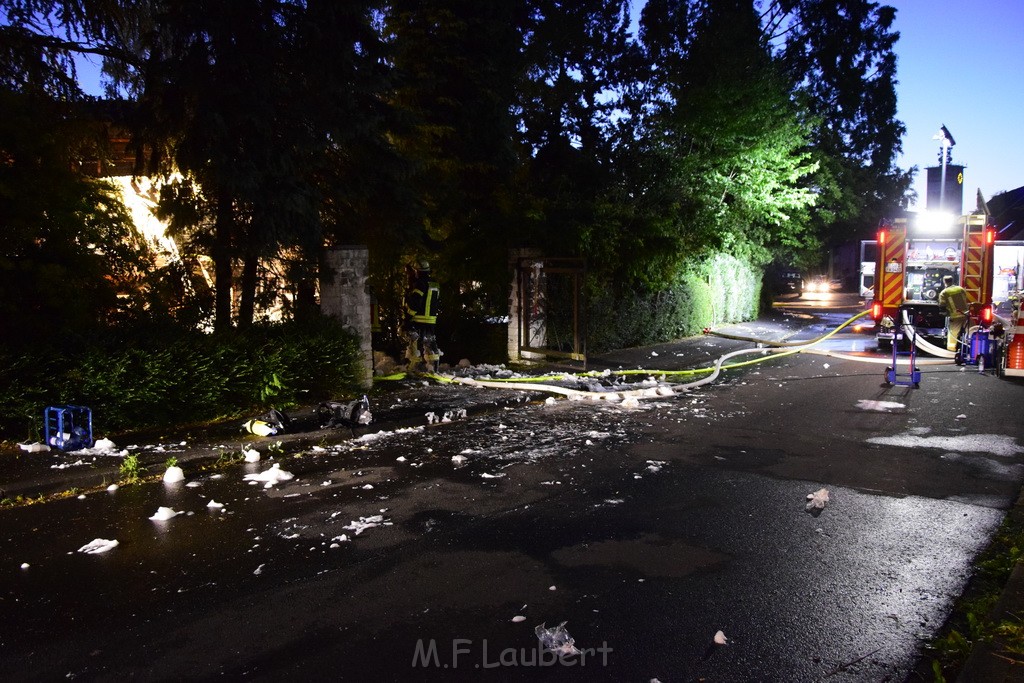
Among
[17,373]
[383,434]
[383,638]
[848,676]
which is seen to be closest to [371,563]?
[383,638]

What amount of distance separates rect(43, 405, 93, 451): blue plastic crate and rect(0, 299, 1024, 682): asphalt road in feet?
5.21

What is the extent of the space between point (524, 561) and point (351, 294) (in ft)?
24.1

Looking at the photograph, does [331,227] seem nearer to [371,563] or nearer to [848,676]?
[371,563]

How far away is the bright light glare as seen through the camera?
55.1 ft

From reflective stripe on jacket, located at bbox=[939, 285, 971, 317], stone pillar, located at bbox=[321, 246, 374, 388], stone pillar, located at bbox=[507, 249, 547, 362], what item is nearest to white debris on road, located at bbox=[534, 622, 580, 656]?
stone pillar, located at bbox=[321, 246, 374, 388]

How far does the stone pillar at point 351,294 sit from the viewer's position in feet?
37.5

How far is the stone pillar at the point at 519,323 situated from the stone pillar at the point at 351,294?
13.1 feet

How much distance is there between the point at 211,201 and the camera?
10.5 m

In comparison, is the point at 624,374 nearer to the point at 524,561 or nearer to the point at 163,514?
the point at 524,561

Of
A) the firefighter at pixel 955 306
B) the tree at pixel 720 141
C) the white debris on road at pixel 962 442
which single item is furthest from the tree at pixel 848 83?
the white debris on road at pixel 962 442

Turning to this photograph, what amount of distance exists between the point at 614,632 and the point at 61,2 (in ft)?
33.0

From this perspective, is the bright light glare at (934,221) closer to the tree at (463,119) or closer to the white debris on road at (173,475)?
the tree at (463,119)

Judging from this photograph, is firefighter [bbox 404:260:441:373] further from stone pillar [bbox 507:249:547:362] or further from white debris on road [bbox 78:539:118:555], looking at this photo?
white debris on road [bbox 78:539:118:555]

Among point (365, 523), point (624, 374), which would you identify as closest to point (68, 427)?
point (365, 523)
